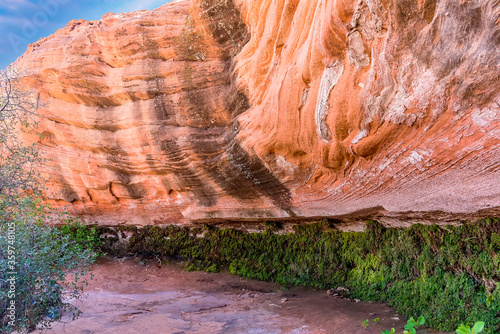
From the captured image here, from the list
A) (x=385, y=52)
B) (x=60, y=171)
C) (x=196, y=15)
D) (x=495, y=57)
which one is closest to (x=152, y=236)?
(x=60, y=171)

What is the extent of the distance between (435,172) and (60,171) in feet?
35.9

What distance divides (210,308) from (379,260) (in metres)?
3.64

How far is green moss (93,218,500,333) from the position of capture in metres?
4.95

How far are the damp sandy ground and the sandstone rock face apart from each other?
176 centimetres

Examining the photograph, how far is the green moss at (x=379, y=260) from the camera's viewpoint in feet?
16.2

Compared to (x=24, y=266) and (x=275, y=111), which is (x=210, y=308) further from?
(x=275, y=111)

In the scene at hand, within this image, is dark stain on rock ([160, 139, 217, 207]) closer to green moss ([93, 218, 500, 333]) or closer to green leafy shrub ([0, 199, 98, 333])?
green moss ([93, 218, 500, 333])

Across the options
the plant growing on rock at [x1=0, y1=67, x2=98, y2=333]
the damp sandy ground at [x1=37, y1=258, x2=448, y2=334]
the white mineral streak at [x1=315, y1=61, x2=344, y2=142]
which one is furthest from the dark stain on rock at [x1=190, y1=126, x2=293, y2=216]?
the plant growing on rock at [x1=0, y1=67, x2=98, y2=333]

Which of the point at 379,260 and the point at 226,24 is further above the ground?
the point at 226,24

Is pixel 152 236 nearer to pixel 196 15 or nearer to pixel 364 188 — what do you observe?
pixel 196 15

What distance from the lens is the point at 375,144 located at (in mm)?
5230

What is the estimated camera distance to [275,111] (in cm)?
686

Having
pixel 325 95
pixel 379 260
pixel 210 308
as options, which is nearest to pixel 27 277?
pixel 210 308

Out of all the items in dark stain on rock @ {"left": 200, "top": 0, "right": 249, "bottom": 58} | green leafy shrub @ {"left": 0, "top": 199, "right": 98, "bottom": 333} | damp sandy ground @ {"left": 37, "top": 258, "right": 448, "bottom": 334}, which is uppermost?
dark stain on rock @ {"left": 200, "top": 0, "right": 249, "bottom": 58}
